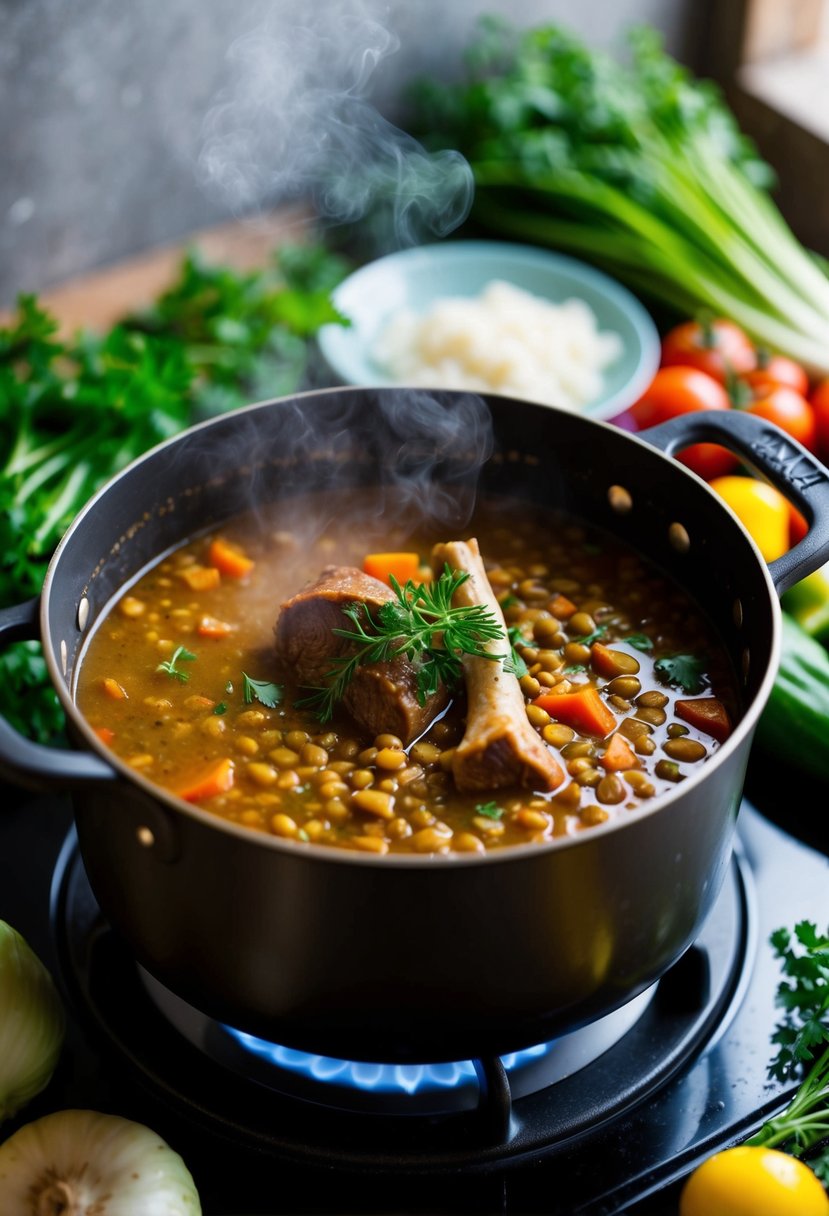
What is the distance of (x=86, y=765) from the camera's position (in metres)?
1.64

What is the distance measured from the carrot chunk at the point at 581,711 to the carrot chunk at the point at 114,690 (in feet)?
2.45

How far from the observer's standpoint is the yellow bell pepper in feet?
9.86

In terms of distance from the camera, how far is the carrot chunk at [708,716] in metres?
2.17

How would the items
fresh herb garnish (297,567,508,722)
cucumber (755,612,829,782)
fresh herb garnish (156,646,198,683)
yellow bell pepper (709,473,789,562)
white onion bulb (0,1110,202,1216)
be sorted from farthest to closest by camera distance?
yellow bell pepper (709,473,789,562), cucumber (755,612,829,782), fresh herb garnish (156,646,198,683), fresh herb garnish (297,567,508,722), white onion bulb (0,1110,202,1216)

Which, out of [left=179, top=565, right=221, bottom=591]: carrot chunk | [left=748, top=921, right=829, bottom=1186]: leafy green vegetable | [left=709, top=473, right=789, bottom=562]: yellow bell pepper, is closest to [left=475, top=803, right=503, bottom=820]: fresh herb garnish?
[left=748, top=921, right=829, bottom=1186]: leafy green vegetable

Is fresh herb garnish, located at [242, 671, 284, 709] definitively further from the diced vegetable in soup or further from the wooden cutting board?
the wooden cutting board

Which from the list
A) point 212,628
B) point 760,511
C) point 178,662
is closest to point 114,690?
point 178,662

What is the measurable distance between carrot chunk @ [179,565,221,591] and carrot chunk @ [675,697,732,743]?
3.18ft

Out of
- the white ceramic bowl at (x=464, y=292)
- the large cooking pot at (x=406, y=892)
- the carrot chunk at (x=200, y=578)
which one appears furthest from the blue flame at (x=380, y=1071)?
the white ceramic bowl at (x=464, y=292)

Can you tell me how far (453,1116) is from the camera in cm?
201

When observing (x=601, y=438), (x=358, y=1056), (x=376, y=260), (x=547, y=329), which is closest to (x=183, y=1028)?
(x=358, y=1056)

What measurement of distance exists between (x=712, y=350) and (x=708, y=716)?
1.86 metres

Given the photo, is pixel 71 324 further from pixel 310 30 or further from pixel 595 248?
pixel 595 248

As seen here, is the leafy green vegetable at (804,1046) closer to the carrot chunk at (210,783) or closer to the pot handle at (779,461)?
the pot handle at (779,461)
